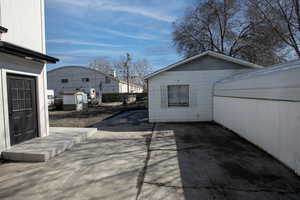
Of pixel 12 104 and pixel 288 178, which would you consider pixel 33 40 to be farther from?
pixel 288 178

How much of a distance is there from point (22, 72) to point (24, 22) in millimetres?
1447

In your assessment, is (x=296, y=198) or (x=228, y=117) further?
(x=228, y=117)

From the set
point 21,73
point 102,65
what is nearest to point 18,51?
point 21,73

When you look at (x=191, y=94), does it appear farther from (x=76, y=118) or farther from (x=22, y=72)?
(x=76, y=118)

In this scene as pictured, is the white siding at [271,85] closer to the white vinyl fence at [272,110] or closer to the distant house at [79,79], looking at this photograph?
the white vinyl fence at [272,110]

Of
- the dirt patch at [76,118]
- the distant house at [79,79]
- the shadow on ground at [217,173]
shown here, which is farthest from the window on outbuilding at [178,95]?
the distant house at [79,79]

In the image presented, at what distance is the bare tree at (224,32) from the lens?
1477 centimetres

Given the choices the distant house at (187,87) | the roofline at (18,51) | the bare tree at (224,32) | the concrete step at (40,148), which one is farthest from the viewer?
the bare tree at (224,32)

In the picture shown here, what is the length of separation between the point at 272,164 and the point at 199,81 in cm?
593

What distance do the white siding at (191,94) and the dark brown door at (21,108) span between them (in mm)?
5394

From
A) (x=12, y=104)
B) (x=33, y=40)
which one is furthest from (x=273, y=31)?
(x=12, y=104)

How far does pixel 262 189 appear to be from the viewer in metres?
2.77

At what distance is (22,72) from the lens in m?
4.91

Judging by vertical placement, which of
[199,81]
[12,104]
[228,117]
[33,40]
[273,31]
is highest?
[273,31]
